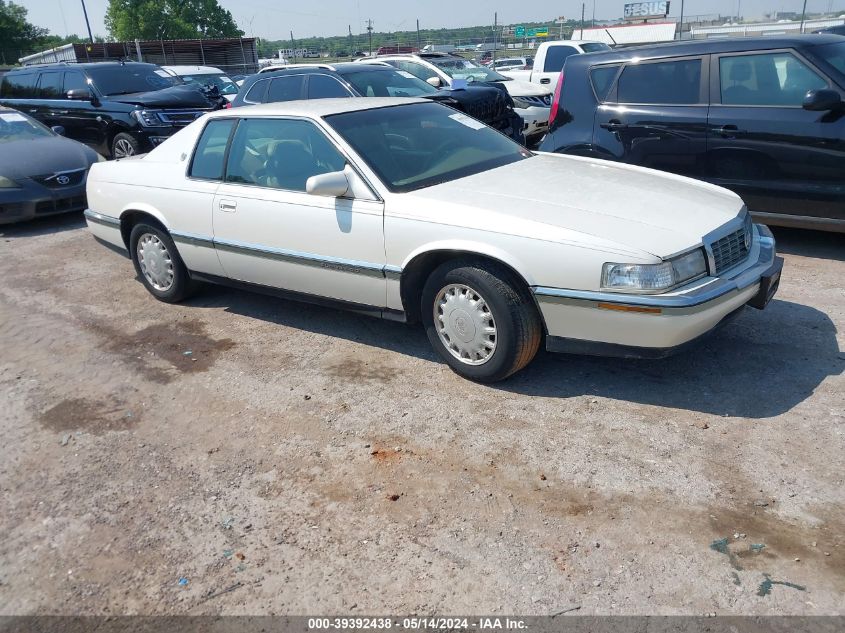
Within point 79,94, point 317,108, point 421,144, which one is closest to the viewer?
point 421,144

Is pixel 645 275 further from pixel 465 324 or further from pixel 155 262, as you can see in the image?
pixel 155 262

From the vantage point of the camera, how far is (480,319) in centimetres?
400

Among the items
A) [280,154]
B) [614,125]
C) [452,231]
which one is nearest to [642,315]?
[452,231]

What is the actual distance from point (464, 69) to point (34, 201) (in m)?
8.49

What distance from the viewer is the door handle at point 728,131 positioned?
5.97m

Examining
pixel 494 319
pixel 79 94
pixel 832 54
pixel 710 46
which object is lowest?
pixel 494 319

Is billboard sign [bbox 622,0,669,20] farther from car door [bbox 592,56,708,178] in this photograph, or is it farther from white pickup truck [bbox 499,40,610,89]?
car door [bbox 592,56,708,178]

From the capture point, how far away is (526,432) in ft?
12.1

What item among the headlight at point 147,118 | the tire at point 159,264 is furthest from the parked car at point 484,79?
the tire at point 159,264

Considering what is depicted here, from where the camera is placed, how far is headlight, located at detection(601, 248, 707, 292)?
3.50m

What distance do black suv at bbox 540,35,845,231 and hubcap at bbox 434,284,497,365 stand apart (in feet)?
10.6

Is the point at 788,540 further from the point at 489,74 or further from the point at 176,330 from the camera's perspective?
the point at 489,74

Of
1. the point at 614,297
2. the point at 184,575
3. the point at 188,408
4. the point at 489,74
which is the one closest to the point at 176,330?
the point at 188,408

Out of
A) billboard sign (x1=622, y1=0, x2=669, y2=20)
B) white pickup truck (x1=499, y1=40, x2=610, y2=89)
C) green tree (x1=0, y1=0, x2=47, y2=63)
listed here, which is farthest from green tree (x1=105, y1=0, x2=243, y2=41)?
white pickup truck (x1=499, y1=40, x2=610, y2=89)
